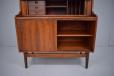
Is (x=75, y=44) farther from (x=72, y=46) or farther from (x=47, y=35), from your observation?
(x=47, y=35)

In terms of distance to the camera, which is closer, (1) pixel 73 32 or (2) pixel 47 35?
(2) pixel 47 35

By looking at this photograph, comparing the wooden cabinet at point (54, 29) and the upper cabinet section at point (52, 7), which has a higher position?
the upper cabinet section at point (52, 7)

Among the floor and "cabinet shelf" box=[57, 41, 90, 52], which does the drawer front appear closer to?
"cabinet shelf" box=[57, 41, 90, 52]

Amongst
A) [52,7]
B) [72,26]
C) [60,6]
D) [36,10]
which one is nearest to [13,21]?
[36,10]

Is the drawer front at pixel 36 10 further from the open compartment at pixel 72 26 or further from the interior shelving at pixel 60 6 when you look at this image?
the open compartment at pixel 72 26

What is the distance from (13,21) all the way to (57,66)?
1.39 metres

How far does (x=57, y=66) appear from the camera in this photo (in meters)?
2.88

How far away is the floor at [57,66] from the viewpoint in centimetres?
268

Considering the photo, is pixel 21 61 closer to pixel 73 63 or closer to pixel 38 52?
pixel 38 52

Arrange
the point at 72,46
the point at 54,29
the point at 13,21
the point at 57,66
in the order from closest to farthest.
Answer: the point at 54,29 → the point at 72,46 → the point at 57,66 → the point at 13,21

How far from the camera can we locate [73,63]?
2.98 meters

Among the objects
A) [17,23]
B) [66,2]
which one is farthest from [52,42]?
[66,2]

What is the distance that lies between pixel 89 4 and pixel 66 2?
472mm

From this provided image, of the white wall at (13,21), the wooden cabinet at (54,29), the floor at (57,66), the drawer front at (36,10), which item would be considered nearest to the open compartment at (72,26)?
the wooden cabinet at (54,29)
